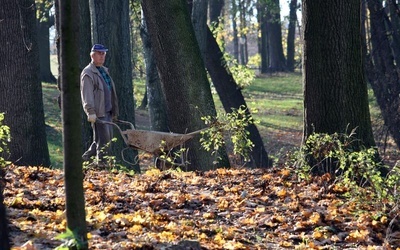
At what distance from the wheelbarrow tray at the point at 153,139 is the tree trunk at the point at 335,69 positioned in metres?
1.59

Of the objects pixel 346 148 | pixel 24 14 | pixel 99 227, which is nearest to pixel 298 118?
pixel 24 14

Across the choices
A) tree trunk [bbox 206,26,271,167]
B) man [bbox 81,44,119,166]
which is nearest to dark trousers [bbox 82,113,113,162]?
man [bbox 81,44,119,166]

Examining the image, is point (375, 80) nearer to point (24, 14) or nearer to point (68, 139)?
point (24, 14)

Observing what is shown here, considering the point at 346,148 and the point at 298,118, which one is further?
the point at 298,118

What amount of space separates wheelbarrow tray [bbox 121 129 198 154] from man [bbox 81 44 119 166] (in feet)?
1.85

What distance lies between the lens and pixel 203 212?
830 cm

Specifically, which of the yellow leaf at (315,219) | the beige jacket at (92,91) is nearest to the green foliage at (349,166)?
the yellow leaf at (315,219)

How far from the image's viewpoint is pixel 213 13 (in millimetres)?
35750

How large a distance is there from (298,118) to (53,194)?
25.3m

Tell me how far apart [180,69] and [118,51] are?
3.55m

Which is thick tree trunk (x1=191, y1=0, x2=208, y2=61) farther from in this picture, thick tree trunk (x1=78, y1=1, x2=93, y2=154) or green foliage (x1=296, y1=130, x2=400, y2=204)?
green foliage (x1=296, y1=130, x2=400, y2=204)

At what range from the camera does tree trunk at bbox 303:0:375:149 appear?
33.2ft

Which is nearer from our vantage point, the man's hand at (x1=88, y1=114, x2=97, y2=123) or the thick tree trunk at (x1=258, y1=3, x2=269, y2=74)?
the man's hand at (x1=88, y1=114, x2=97, y2=123)

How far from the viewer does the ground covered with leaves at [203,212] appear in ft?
22.9
